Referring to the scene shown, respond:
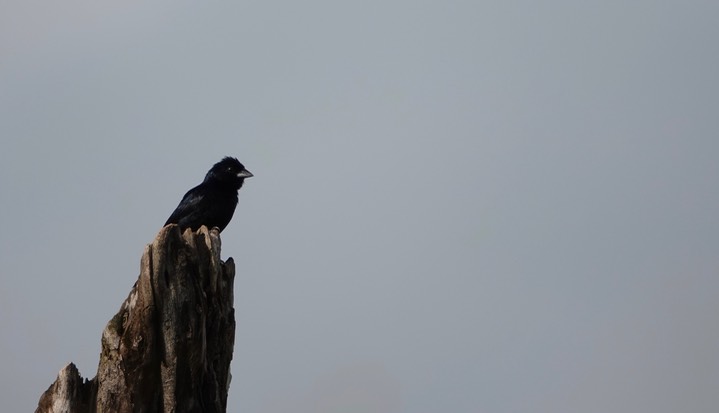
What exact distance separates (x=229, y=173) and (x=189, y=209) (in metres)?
1.25

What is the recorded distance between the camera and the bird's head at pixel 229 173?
19969mm

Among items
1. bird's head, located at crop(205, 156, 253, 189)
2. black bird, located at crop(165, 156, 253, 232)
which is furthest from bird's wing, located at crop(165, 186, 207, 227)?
bird's head, located at crop(205, 156, 253, 189)

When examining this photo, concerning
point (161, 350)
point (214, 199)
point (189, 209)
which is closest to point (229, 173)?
point (214, 199)

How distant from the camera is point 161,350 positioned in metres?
11.9

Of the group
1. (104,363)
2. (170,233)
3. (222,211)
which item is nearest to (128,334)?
(104,363)

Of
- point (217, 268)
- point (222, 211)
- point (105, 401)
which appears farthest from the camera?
point (222, 211)

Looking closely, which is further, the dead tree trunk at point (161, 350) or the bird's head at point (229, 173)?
the bird's head at point (229, 173)

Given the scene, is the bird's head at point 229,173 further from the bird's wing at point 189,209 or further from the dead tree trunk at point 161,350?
the dead tree trunk at point 161,350

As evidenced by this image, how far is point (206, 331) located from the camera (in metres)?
12.3

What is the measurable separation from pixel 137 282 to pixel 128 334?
60cm

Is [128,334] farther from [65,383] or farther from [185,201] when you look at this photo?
[185,201]

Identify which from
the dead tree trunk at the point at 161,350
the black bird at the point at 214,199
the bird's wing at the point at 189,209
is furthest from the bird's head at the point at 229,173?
the dead tree trunk at the point at 161,350

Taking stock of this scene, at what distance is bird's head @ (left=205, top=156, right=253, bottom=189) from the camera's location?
65.5ft

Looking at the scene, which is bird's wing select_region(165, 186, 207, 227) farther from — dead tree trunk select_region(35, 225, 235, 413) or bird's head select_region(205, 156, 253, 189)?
dead tree trunk select_region(35, 225, 235, 413)
